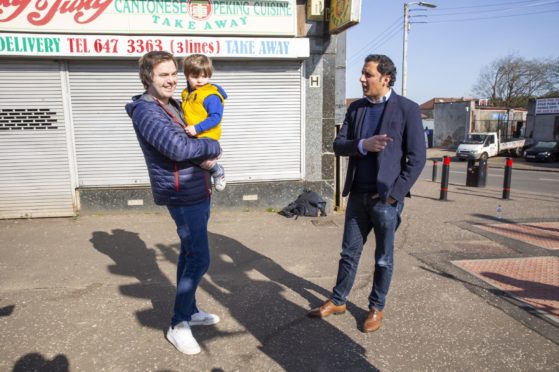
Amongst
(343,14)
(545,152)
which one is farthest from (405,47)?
(343,14)

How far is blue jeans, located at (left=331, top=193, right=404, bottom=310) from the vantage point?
10.6ft

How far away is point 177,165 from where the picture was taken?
274 cm

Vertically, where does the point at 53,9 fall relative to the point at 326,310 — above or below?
above

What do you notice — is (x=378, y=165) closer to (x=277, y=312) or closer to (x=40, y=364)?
(x=277, y=312)

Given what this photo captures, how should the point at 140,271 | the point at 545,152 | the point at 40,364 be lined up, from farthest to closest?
the point at 545,152, the point at 140,271, the point at 40,364

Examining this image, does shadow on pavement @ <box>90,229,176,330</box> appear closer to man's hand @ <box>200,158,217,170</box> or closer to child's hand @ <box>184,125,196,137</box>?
man's hand @ <box>200,158,217,170</box>

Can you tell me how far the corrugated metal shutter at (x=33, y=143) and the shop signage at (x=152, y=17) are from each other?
29.3 inches

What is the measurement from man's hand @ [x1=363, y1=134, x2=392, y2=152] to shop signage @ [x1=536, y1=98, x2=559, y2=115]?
33.2m

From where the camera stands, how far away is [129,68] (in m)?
7.21

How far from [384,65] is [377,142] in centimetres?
66

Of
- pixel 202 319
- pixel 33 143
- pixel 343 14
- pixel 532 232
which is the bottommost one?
pixel 532 232

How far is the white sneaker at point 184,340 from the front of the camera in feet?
9.71

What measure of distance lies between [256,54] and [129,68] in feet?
7.73

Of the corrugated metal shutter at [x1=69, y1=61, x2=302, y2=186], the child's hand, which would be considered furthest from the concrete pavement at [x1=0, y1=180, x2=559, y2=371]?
the child's hand
